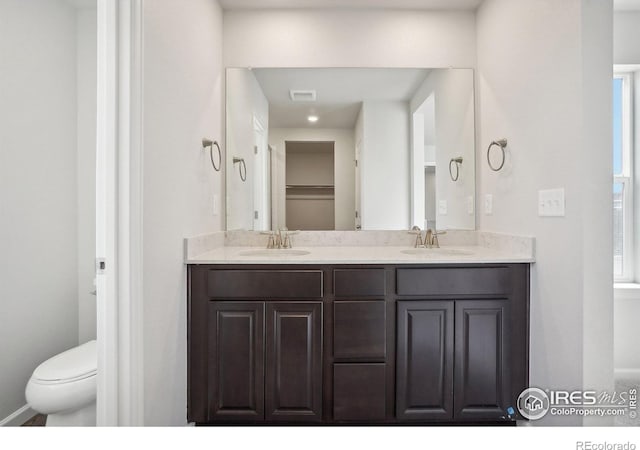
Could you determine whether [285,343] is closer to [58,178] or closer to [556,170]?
[556,170]

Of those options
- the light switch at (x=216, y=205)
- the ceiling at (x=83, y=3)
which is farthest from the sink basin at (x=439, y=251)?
the ceiling at (x=83, y=3)

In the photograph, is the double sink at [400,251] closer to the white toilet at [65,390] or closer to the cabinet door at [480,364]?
the cabinet door at [480,364]

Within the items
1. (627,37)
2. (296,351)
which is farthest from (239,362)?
(627,37)

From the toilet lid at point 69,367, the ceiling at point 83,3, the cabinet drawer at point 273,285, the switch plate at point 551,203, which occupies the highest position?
the ceiling at point 83,3

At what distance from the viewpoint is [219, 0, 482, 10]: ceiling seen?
2.30 meters

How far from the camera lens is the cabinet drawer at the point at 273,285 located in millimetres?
1764

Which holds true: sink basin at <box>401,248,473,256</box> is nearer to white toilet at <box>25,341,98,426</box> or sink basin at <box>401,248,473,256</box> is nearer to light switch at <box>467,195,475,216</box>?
light switch at <box>467,195,475,216</box>

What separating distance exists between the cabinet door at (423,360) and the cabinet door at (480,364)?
0.17ft

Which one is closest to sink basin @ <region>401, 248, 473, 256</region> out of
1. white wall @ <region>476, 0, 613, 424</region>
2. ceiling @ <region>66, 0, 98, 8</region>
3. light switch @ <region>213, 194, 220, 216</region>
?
white wall @ <region>476, 0, 613, 424</region>

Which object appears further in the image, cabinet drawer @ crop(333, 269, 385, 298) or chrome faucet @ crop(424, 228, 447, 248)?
chrome faucet @ crop(424, 228, 447, 248)

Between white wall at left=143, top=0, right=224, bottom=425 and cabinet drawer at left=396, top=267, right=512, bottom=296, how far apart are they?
108 centimetres

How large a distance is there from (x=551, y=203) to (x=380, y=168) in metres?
1.07

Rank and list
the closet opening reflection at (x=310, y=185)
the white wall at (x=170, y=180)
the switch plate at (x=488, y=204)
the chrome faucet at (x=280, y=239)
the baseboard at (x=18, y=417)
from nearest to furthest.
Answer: the white wall at (x=170, y=180), the baseboard at (x=18, y=417), the switch plate at (x=488, y=204), the chrome faucet at (x=280, y=239), the closet opening reflection at (x=310, y=185)
